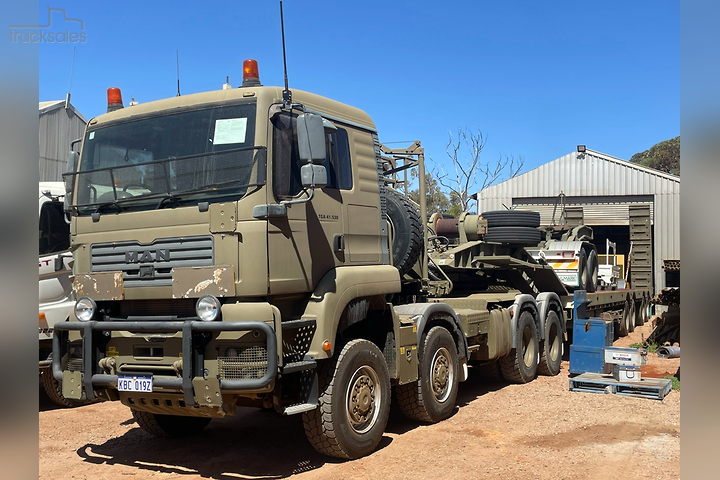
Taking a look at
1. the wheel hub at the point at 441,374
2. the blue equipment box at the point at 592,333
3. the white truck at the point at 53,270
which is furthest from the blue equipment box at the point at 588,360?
the white truck at the point at 53,270

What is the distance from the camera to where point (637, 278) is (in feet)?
72.3

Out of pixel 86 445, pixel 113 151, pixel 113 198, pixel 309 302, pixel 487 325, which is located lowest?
pixel 86 445

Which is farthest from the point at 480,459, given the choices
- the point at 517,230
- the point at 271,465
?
the point at 517,230

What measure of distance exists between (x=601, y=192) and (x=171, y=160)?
22132 millimetres

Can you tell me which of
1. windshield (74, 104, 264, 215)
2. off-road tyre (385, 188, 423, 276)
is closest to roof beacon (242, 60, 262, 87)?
windshield (74, 104, 264, 215)

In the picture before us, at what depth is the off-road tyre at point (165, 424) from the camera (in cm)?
684

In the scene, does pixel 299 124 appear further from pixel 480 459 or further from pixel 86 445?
pixel 86 445

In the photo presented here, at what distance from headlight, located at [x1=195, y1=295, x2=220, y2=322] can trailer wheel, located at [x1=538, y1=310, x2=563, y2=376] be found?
7094 mm

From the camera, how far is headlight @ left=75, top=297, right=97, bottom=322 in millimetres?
5645

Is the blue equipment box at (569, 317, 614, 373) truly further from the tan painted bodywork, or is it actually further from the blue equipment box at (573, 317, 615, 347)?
the tan painted bodywork

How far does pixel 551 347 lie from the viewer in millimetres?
11203

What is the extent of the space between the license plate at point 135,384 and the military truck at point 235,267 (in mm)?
20
